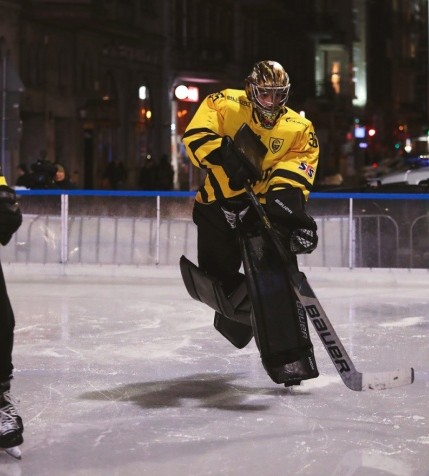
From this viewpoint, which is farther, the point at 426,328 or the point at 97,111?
the point at 97,111

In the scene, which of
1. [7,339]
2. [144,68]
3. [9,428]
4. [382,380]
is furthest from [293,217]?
[144,68]

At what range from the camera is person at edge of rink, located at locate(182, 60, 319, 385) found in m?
7.26

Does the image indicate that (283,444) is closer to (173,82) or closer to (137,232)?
(137,232)

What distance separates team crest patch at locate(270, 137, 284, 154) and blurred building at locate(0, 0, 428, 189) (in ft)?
36.2

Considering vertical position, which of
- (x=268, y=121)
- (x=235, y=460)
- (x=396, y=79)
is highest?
(x=396, y=79)

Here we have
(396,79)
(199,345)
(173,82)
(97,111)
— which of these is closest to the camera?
(199,345)

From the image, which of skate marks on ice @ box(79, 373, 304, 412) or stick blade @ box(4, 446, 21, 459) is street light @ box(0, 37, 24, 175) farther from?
stick blade @ box(4, 446, 21, 459)

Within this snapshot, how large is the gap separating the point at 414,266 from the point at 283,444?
886 cm

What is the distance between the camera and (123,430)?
657 centimetres

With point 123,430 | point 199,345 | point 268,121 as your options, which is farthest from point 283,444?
point 199,345

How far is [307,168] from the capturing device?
7453 mm

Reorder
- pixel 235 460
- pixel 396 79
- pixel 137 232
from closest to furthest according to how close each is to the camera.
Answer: pixel 235 460 < pixel 137 232 < pixel 396 79

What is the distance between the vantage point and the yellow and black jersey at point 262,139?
7.38 meters

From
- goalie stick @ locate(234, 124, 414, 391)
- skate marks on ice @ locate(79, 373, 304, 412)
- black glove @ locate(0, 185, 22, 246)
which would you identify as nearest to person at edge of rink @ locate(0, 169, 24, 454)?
black glove @ locate(0, 185, 22, 246)
